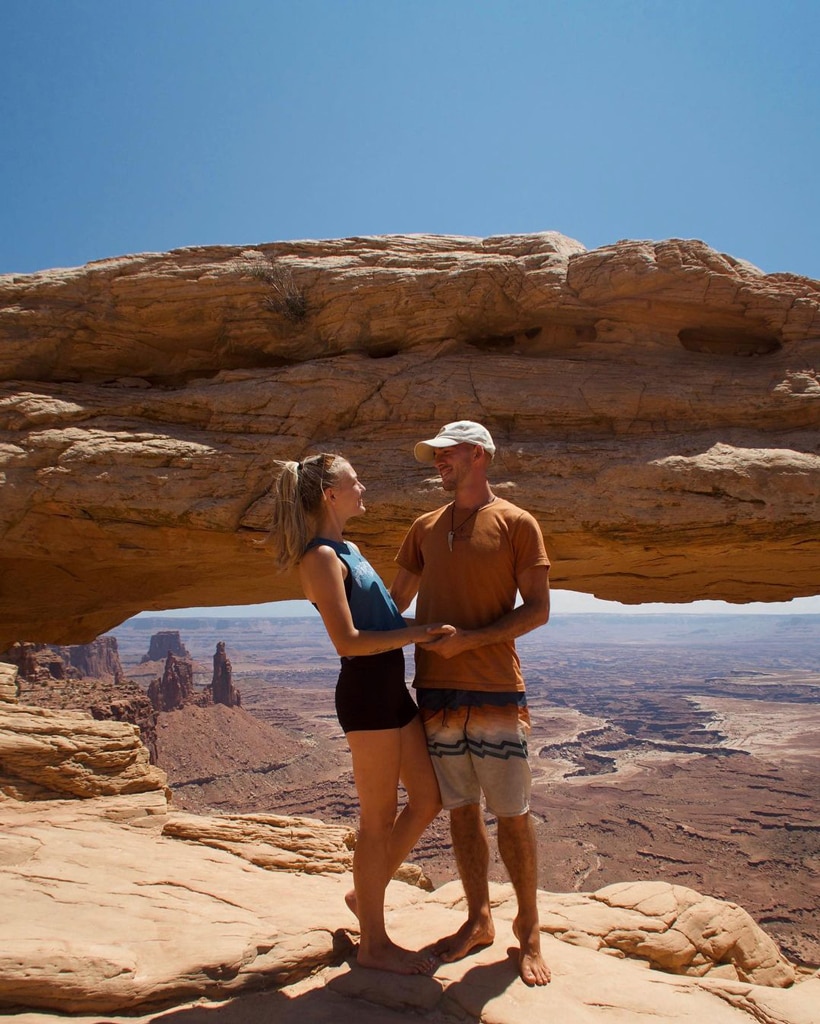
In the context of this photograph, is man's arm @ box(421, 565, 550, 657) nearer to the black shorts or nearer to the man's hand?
the man's hand

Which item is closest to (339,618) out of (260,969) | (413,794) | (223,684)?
(413,794)

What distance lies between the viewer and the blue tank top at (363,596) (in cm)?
363

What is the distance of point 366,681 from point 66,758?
22.6 ft

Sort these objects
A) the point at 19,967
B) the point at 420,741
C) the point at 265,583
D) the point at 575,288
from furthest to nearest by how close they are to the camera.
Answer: the point at 265,583 → the point at 575,288 → the point at 420,741 → the point at 19,967

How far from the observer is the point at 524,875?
3.72 meters

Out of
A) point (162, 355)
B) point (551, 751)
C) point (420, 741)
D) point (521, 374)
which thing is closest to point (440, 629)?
point (420, 741)

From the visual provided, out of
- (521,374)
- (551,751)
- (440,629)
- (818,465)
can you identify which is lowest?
(551,751)

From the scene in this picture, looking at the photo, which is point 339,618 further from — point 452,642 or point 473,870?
point 473,870

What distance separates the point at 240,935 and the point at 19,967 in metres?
1.10

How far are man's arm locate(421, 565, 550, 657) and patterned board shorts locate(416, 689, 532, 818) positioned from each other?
320 millimetres

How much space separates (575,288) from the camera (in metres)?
8.46

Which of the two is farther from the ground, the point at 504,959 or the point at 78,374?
the point at 78,374

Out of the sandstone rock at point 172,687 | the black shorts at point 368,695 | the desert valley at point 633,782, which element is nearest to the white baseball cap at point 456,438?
the black shorts at point 368,695

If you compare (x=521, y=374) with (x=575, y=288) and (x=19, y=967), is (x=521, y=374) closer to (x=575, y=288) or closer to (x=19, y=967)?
(x=575, y=288)
